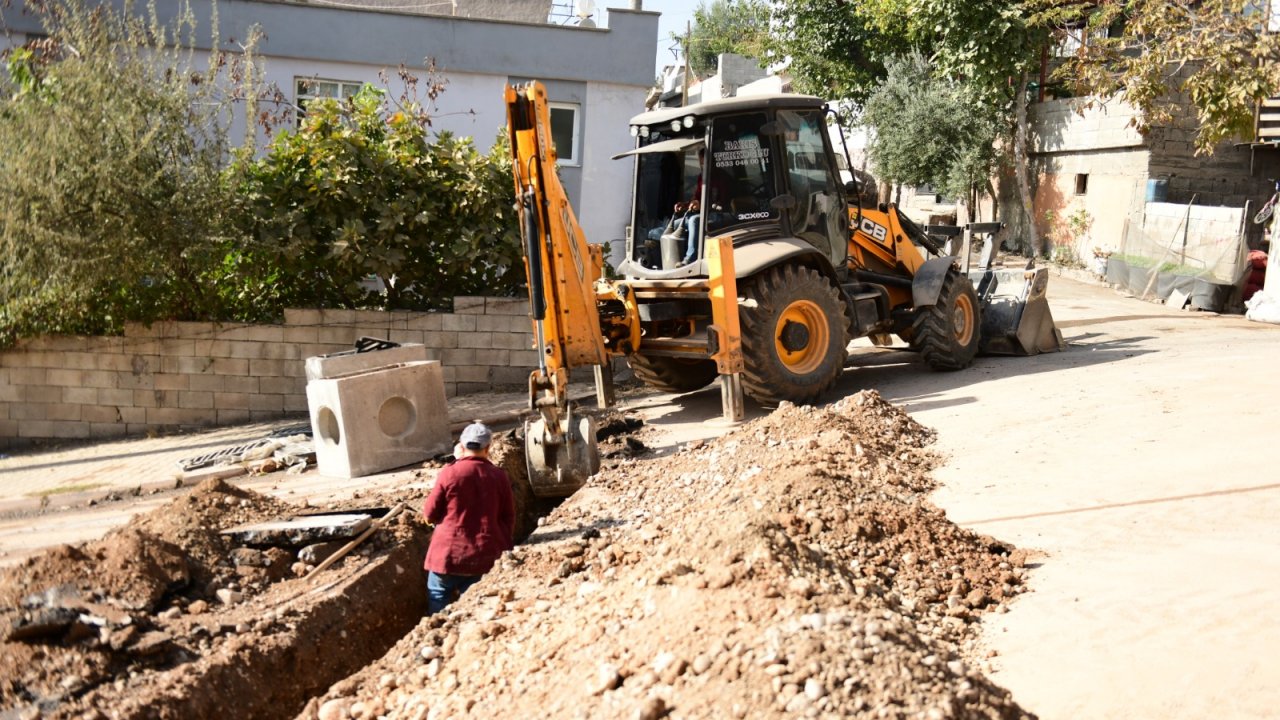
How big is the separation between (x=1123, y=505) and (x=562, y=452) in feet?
12.9

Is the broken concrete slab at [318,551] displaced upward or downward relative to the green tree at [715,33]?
downward

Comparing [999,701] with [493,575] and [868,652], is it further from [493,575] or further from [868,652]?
[493,575]

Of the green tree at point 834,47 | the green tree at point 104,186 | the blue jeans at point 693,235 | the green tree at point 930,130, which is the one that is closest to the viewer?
the blue jeans at point 693,235

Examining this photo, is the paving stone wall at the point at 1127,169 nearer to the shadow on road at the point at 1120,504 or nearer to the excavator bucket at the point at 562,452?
the shadow on road at the point at 1120,504

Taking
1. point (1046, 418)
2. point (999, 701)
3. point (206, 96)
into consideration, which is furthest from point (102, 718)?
point (206, 96)

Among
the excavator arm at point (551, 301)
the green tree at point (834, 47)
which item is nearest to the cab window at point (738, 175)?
the excavator arm at point (551, 301)

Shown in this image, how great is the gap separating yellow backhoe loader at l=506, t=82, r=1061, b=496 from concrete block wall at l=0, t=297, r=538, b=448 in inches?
107

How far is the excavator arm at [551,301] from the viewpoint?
8852 mm

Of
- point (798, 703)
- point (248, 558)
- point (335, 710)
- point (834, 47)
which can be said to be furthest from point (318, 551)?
point (834, 47)

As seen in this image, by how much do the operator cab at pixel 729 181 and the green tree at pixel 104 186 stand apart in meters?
4.72

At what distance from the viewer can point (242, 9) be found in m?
18.1

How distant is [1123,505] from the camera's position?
7016mm

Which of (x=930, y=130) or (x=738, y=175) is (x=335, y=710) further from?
(x=930, y=130)

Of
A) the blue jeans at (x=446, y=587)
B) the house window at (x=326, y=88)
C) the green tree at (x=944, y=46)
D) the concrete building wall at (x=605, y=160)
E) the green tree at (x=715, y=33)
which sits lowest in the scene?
the blue jeans at (x=446, y=587)
